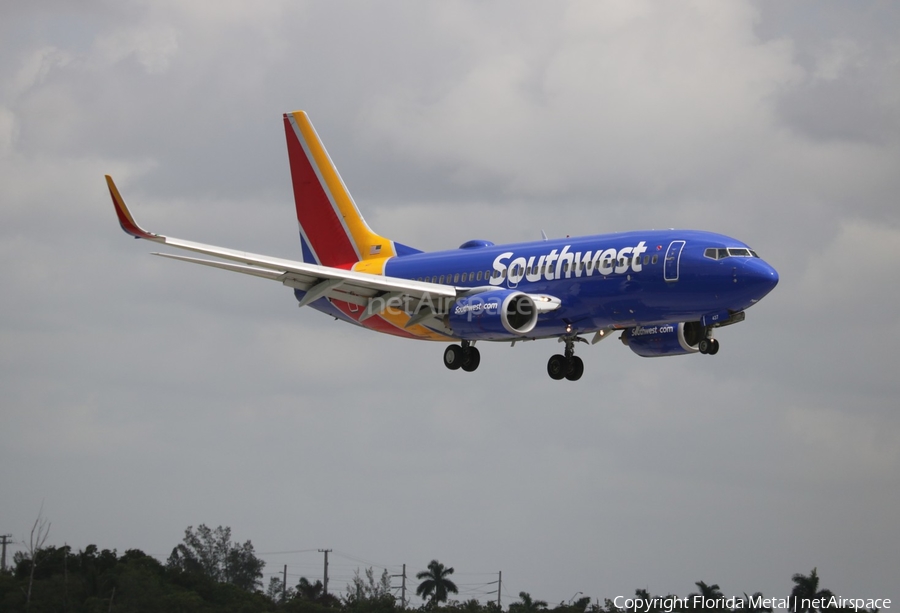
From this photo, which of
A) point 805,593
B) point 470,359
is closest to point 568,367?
point 470,359

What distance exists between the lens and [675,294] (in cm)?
5947

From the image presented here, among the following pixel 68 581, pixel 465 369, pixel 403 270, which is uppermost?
pixel 403 270

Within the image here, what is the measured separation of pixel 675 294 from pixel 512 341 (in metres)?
9.03

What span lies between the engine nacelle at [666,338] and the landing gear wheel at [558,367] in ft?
12.0

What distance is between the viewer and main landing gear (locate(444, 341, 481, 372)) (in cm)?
6800

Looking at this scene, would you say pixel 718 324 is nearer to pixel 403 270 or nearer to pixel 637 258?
pixel 637 258

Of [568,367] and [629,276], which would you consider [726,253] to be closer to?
[629,276]

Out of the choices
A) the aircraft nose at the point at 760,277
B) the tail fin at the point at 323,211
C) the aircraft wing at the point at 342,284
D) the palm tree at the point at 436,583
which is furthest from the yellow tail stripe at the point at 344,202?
the palm tree at the point at 436,583

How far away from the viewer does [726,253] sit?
59.1m

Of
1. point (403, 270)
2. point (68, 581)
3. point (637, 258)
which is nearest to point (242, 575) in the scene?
point (68, 581)

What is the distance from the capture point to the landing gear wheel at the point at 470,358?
6800 cm

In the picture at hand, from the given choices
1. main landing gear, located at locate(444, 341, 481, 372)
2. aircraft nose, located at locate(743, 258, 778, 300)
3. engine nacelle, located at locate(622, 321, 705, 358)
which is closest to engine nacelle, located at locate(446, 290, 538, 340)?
main landing gear, located at locate(444, 341, 481, 372)

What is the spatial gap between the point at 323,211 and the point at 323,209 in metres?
0.13

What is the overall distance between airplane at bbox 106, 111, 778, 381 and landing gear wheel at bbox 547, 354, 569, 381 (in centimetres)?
7
